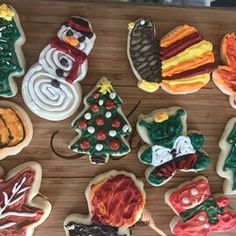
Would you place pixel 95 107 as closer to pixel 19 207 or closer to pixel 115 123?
pixel 115 123

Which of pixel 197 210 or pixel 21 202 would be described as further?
pixel 197 210

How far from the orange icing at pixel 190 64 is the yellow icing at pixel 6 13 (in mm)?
336

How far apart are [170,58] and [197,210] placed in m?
0.34

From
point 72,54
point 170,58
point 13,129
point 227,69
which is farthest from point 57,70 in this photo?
point 227,69

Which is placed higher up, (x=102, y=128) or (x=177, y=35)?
(x=177, y=35)

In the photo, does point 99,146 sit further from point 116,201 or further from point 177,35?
point 177,35

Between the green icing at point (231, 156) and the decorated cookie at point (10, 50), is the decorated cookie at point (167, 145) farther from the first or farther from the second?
the decorated cookie at point (10, 50)

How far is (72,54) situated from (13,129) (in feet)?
0.62

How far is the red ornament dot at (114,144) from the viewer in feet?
3.62

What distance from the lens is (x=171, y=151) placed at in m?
1.15

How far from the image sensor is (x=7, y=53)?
1042 mm

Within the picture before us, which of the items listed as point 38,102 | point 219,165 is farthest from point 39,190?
point 219,165

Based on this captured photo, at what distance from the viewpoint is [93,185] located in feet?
3.67

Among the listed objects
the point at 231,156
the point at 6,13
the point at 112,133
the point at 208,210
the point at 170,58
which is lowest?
the point at 208,210
